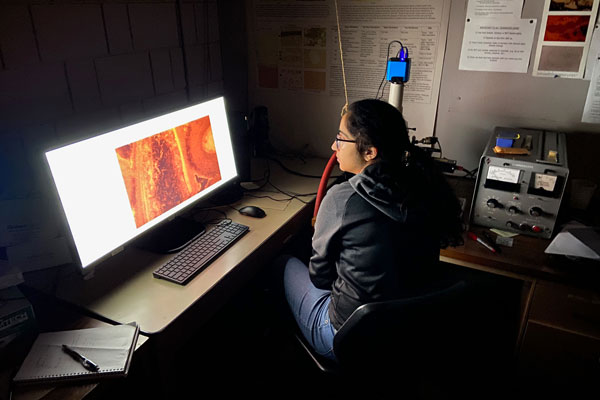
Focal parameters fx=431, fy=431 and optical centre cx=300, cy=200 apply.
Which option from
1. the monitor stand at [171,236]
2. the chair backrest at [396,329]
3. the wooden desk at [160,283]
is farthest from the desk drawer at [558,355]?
the monitor stand at [171,236]

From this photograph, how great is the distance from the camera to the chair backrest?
0.96m

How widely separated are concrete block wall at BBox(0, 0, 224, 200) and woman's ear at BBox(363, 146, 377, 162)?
2.19 ft

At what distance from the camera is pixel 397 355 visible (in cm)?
110

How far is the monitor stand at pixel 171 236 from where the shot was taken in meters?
1.41

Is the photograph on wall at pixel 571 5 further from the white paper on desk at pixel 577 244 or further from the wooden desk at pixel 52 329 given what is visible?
the wooden desk at pixel 52 329

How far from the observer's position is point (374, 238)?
3.78ft

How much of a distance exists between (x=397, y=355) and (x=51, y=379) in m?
0.80

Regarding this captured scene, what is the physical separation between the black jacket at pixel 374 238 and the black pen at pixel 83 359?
25.8 inches

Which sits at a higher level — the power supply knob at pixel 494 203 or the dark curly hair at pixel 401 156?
the dark curly hair at pixel 401 156

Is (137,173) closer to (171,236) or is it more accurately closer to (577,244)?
(171,236)

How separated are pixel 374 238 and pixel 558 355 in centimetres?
78

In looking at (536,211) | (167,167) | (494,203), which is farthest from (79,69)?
(536,211)

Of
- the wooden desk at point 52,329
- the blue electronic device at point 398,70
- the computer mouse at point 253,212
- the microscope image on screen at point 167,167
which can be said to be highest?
the blue electronic device at point 398,70

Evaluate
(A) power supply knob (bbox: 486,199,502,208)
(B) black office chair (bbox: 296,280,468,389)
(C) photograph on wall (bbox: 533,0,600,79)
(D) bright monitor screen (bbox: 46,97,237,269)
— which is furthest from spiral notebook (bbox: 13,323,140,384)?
(C) photograph on wall (bbox: 533,0,600,79)
